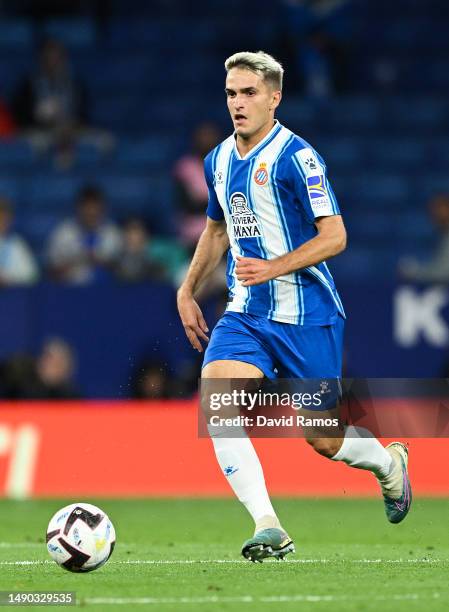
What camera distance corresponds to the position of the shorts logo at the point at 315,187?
23.6 feet

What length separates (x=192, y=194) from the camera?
1468 centimetres

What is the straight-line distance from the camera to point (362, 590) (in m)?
6.27

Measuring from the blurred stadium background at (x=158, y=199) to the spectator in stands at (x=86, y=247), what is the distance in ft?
0.07

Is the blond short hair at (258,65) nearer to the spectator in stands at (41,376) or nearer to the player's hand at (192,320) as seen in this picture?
the player's hand at (192,320)

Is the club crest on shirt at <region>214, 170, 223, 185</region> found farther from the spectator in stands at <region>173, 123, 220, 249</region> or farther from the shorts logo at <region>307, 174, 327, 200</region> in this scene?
the spectator in stands at <region>173, 123, 220, 249</region>

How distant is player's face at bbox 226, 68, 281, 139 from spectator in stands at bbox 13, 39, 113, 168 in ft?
31.9

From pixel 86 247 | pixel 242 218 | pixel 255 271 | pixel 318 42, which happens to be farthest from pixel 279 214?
pixel 318 42

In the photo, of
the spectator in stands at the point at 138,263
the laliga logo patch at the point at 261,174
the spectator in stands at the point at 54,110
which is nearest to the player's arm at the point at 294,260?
the laliga logo patch at the point at 261,174

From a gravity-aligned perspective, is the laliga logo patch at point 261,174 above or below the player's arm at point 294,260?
above

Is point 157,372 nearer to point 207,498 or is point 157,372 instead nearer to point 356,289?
point 207,498

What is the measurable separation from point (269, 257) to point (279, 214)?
21 centimetres

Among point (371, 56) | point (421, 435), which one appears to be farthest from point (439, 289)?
point (371, 56)

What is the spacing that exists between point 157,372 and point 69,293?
159 centimetres

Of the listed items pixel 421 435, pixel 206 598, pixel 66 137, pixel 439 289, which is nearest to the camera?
pixel 206 598
